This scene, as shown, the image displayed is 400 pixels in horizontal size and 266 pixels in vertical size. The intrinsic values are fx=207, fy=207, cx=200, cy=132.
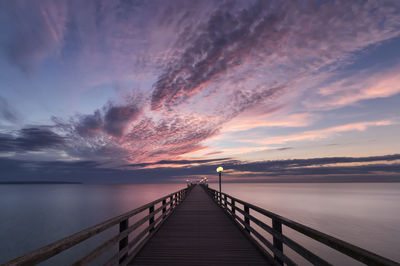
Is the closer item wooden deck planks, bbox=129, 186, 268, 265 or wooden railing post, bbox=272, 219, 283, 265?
wooden railing post, bbox=272, 219, 283, 265

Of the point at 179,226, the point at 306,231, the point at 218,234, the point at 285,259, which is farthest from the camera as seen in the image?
the point at 179,226

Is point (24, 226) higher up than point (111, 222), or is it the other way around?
point (111, 222)

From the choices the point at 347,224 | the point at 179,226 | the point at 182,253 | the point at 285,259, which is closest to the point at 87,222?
the point at 179,226

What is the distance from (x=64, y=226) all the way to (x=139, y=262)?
3679 centimetres

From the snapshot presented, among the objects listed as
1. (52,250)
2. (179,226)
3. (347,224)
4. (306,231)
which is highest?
(52,250)

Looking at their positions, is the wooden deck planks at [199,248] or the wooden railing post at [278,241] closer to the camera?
the wooden railing post at [278,241]

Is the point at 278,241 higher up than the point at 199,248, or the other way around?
the point at 278,241

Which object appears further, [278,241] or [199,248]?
[199,248]

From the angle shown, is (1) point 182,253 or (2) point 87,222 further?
(2) point 87,222

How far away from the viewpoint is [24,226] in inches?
1297

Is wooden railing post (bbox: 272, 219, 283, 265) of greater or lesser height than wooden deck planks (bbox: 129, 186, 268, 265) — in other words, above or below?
above

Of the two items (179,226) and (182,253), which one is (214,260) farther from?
(179,226)

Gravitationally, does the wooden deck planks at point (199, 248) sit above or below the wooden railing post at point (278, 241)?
below

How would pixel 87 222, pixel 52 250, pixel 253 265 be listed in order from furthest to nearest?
pixel 87 222
pixel 253 265
pixel 52 250
